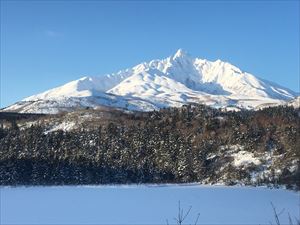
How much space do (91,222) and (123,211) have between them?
11532mm

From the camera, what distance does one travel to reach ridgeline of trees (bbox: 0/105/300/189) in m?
126

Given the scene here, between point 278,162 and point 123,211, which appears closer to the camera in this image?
point 123,211

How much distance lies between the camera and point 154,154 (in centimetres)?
14300

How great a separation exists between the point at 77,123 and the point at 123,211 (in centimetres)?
13825

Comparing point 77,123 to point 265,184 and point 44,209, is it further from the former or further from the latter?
point 44,209

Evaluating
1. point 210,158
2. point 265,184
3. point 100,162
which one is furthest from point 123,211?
point 210,158

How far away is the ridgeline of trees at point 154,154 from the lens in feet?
412

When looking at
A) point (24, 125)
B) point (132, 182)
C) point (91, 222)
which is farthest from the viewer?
point (24, 125)

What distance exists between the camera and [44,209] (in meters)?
58.6

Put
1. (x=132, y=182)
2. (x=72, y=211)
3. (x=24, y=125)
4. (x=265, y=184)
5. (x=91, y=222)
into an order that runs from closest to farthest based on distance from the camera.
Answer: (x=91, y=222) < (x=72, y=211) < (x=265, y=184) < (x=132, y=182) < (x=24, y=125)

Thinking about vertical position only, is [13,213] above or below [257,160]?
below

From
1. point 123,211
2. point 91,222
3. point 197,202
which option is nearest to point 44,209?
point 123,211

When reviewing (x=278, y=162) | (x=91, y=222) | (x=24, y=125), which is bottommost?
(x=91, y=222)

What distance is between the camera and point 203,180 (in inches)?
5212
